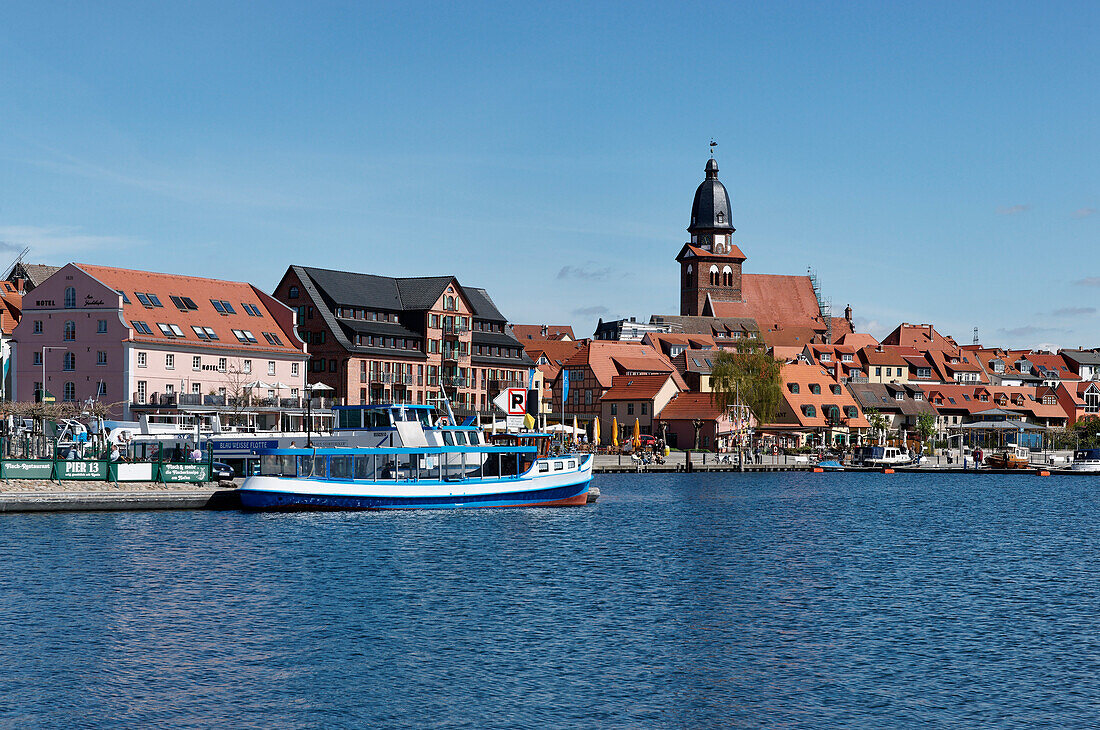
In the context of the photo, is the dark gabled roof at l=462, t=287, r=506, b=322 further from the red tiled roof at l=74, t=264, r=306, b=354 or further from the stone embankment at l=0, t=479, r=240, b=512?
the stone embankment at l=0, t=479, r=240, b=512

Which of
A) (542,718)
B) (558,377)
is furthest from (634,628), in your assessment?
(558,377)

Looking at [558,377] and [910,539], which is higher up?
[558,377]

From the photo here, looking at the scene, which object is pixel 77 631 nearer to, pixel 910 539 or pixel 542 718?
pixel 542 718

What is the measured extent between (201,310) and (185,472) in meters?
51.0

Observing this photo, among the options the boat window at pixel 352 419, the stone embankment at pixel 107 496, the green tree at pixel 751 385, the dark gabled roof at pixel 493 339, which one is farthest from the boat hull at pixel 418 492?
the green tree at pixel 751 385

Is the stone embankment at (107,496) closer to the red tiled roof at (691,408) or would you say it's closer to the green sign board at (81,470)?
the green sign board at (81,470)

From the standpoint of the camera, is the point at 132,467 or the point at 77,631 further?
the point at 132,467

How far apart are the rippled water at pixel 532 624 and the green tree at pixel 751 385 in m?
85.6

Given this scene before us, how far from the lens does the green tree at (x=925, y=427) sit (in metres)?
185

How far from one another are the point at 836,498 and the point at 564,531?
38.3 meters

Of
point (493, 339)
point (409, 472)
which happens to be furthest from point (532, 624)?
point (493, 339)

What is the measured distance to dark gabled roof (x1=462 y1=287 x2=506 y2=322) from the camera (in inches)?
6283

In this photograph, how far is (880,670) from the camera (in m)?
34.8

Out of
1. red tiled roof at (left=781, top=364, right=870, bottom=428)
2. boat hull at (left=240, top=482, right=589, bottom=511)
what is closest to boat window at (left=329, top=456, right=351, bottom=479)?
boat hull at (left=240, top=482, right=589, bottom=511)
